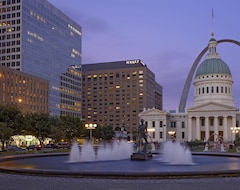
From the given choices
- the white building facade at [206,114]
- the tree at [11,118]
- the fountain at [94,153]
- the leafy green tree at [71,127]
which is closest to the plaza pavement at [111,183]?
the fountain at [94,153]

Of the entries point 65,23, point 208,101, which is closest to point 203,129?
point 208,101

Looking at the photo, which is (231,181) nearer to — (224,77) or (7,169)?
(7,169)

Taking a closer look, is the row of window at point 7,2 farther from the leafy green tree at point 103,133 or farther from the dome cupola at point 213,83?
the dome cupola at point 213,83

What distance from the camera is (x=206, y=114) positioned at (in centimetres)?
15812

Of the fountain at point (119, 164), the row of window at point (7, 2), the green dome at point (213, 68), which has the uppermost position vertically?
the row of window at point (7, 2)

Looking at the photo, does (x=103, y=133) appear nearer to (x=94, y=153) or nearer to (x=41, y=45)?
(x=41, y=45)

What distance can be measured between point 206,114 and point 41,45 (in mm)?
76676

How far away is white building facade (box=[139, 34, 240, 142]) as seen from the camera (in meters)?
156

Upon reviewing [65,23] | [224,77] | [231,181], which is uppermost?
[65,23]

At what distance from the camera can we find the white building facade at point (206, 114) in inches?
6147

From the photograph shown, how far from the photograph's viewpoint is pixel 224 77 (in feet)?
557

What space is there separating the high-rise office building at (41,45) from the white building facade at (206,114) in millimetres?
42171

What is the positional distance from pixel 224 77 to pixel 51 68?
7777 centimetres

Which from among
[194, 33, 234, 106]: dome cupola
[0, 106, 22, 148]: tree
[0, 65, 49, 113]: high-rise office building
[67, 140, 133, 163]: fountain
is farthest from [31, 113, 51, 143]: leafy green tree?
[194, 33, 234, 106]: dome cupola
